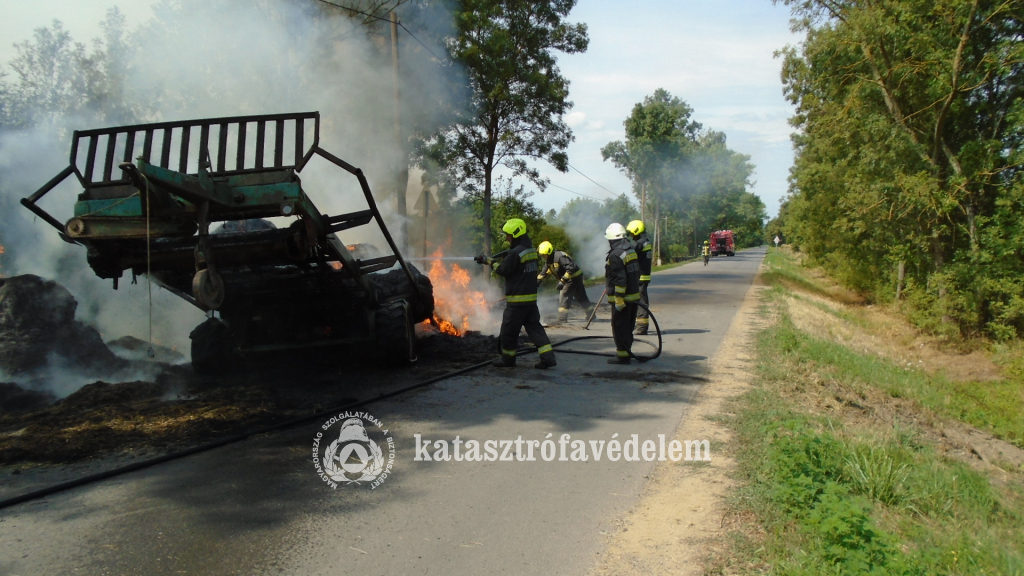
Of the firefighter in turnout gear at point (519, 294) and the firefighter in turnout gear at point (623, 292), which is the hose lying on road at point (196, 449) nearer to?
the firefighter in turnout gear at point (519, 294)

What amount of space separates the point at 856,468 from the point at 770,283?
837 inches

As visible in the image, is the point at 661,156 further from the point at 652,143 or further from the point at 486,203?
the point at 486,203

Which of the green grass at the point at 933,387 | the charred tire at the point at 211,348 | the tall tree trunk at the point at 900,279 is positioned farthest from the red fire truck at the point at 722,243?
the charred tire at the point at 211,348

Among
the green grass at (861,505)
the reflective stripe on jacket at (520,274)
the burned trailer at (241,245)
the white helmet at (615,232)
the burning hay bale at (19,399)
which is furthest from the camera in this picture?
the white helmet at (615,232)

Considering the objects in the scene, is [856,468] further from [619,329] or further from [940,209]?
[940,209]

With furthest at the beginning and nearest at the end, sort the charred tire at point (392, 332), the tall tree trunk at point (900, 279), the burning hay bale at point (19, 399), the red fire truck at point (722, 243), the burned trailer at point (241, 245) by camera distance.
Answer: the red fire truck at point (722, 243) < the tall tree trunk at point (900, 279) < the charred tire at point (392, 332) < the burning hay bale at point (19, 399) < the burned trailer at point (241, 245)

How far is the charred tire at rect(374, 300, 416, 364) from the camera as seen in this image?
7.65 m

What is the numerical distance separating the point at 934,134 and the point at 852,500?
1391cm

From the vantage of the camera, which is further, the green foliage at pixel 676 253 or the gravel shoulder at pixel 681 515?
the green foliage at pixel 676 253

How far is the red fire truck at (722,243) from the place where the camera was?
62844mm

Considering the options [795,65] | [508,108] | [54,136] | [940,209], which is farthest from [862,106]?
[54,136]

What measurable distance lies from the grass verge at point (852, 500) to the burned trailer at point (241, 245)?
4189mm

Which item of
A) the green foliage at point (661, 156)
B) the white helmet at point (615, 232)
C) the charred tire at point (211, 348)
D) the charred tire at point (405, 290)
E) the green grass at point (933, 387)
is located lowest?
the green grass at point (933, 387)

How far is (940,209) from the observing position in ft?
45.6
